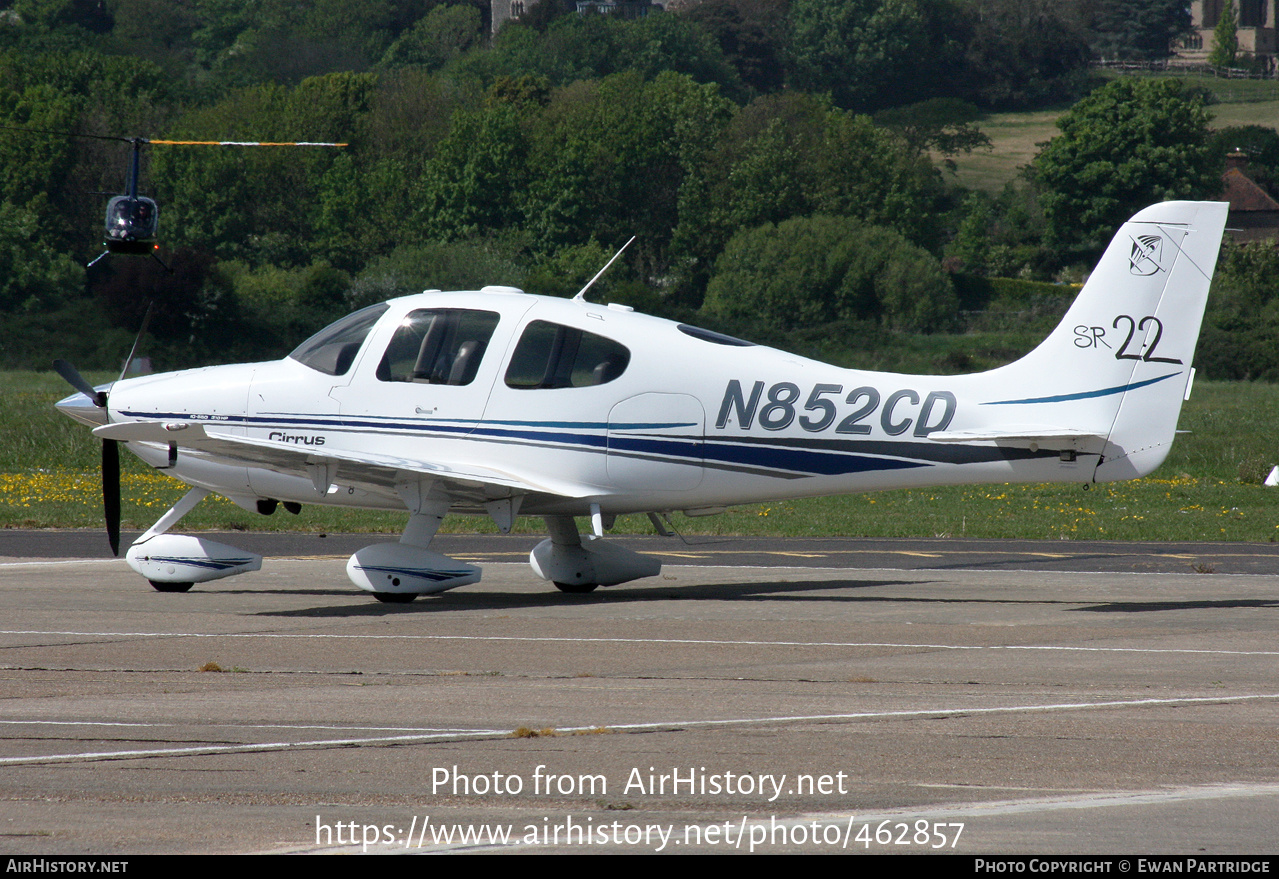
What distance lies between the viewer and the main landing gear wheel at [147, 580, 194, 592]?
13.7m

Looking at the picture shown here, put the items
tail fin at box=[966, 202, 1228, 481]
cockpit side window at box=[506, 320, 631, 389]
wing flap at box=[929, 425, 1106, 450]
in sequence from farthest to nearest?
cockpit side window at box=[506, 320, 631, 389]
tail fin at box=[966, 202, 1228, 481]
wing flap at box=[929, 425, 1106, 450]

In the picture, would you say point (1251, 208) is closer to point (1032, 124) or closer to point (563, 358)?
point (1032, 124)

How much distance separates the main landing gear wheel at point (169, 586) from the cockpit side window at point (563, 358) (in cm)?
364

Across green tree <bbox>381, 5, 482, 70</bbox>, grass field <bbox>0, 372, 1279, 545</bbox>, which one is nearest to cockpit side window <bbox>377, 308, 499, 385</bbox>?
grass field <bbox>0, 372, 1279, 545</bbox>

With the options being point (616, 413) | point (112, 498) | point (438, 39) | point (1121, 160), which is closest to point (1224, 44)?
point (1121, 160)

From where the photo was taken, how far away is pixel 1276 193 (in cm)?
13438

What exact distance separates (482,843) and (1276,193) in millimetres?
143273

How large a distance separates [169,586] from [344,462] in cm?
259

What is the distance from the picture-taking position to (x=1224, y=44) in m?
187

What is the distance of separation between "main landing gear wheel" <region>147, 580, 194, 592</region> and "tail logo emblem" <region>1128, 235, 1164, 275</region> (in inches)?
351

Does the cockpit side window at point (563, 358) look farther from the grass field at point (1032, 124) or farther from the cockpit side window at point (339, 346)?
the grass field at point (1032, 124)

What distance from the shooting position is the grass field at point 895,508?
67.4 feet

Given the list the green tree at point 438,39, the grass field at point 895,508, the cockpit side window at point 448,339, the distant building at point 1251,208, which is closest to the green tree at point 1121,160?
the distant building at point 1251,208

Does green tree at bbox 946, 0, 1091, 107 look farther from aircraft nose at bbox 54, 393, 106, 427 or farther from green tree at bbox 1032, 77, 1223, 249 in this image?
aircraft nose at bbox 54, 393, 106, 427
